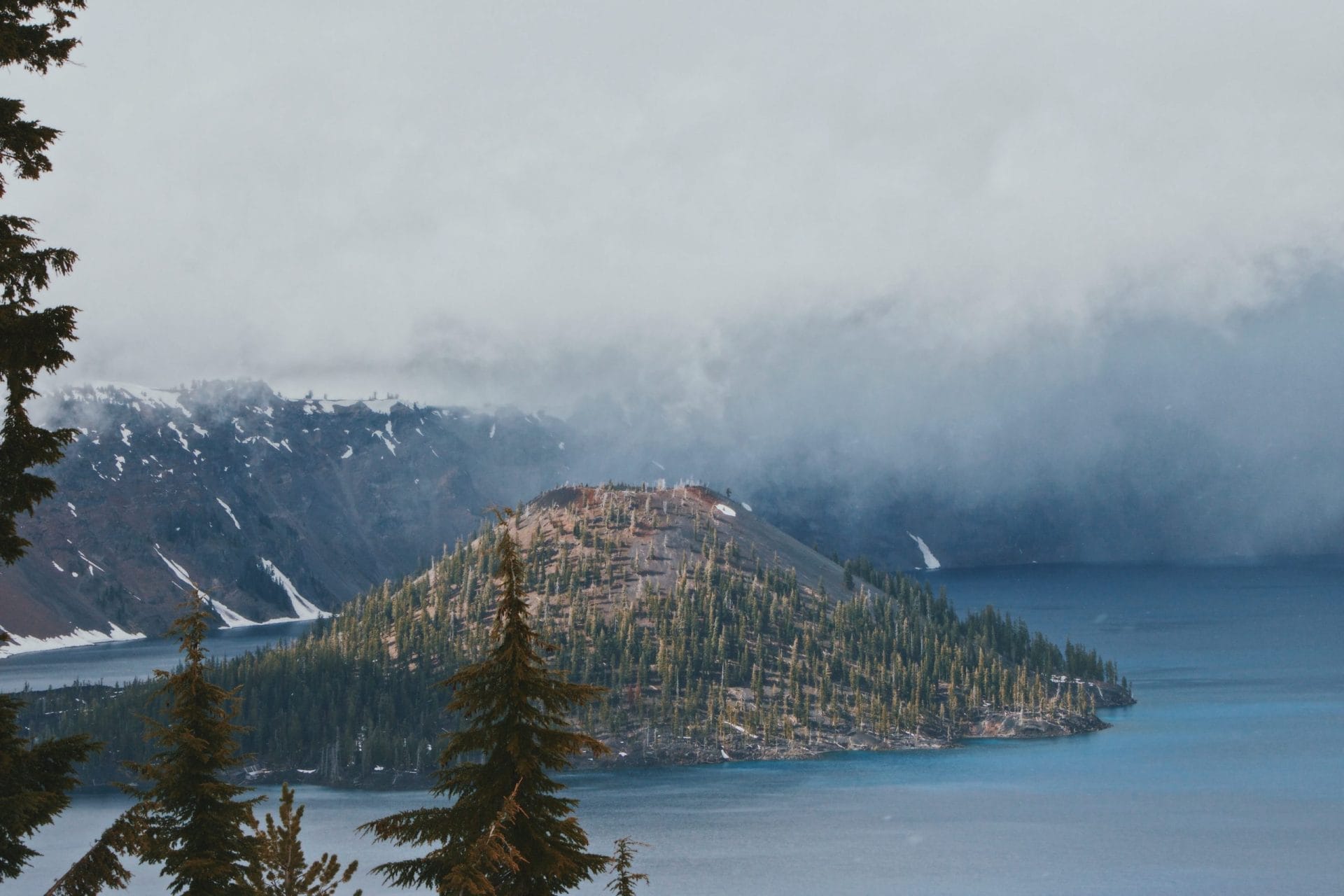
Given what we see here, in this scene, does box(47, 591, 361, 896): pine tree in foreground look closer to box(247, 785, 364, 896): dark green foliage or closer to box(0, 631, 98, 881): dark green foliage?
box(247, 785, 364, 896): dark green foliage

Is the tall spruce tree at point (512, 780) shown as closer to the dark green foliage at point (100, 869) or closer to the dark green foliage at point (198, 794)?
the dark green foliage at point (100, 869)

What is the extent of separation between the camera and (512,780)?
3338 centimetres

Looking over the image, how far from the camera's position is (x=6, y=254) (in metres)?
26.2

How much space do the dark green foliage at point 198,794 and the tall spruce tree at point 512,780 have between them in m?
8.80

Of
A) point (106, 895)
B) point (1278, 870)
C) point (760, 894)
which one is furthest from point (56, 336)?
point (1278, 870)

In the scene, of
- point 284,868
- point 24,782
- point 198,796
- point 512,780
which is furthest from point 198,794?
point 24,782

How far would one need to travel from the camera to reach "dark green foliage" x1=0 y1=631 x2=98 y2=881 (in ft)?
88.9

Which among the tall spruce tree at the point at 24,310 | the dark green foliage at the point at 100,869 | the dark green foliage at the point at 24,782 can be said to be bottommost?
the dark green foliage at the point at 100,869

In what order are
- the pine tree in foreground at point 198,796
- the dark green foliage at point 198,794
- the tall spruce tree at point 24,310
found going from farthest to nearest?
the dark green foliage at point 198,794 → the pine tree in foreground at point 198,796 → the tall spruce tree at point 24,310

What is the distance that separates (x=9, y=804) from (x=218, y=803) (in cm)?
1465

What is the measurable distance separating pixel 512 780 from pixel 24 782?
10.4 meters

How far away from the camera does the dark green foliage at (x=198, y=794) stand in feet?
132

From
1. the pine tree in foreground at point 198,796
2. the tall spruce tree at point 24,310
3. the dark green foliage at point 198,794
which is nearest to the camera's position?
the tall spruce tree at point 24,310

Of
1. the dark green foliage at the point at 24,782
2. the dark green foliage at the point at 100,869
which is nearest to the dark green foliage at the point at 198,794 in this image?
the dark green foliage at the point at 100,869
